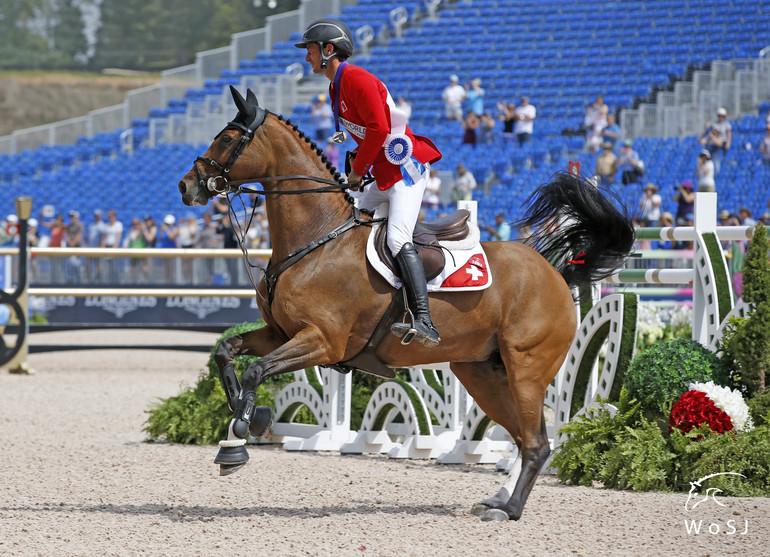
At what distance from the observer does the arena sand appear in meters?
4.35

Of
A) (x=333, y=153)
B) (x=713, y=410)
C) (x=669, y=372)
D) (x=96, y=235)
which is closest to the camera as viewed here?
(x=713, y=410)

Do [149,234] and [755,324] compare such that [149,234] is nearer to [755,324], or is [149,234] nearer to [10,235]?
[10,235]

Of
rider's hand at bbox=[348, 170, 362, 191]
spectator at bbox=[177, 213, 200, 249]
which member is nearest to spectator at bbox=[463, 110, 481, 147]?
spectator at bbox=[177, 213, 200, 249]

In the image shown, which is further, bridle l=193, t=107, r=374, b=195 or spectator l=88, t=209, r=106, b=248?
spectator l=88, t=209, r=106, b=248

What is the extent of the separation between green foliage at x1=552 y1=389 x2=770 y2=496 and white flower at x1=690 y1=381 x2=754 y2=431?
0.27ft

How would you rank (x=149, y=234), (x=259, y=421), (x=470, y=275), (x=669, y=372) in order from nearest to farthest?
(x=259, y=421)
(x=470, y=275)
(x=669, y=372)
(x=149, y=234)

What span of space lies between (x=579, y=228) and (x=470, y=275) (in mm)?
1042

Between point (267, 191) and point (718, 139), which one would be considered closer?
point (267, 191)

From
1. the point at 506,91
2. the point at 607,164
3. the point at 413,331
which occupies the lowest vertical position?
the point at 413,331

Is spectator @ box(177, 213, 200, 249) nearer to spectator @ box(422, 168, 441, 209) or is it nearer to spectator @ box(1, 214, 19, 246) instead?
spectator @ box(1, 214, 19, 246)

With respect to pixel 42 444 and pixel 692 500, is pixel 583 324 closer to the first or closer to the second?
pixel 692 500

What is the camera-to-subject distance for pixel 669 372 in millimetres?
5961

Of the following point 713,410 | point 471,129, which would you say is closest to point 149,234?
point 471,129

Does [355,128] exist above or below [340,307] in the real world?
above
